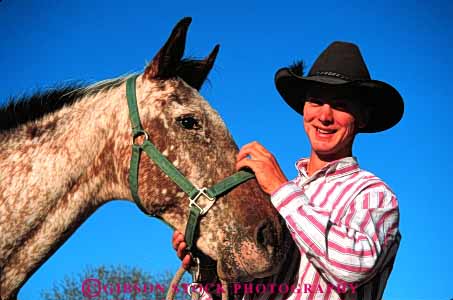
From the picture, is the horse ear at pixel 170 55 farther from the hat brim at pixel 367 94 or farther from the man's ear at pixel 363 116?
the man's ear at pixel 363 116

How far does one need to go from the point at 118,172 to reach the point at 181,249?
0.74 metres

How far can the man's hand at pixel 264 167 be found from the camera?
2459 millimetres

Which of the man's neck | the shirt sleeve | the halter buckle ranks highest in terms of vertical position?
the halter buckle

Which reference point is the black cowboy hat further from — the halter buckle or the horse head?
the halter buckle

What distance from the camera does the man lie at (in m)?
2.16

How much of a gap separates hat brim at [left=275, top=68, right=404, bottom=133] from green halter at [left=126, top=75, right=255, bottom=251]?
80 centimetres

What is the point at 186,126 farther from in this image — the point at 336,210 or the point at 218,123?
the point at 336,210

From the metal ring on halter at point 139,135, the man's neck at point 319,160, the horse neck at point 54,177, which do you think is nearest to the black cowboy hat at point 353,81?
the man's neck at point 319,160

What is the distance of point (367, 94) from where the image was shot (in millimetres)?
2855

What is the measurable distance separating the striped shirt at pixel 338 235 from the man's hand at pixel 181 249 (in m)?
0.53

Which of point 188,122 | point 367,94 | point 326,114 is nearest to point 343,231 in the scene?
point 326,114

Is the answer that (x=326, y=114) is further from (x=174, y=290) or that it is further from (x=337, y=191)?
(x=174, y=290)

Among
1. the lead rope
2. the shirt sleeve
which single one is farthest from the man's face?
the lead rope

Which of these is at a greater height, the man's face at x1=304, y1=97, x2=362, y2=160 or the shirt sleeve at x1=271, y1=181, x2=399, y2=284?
the man's face at x1=304, y1=97, x2=362, y2=160
